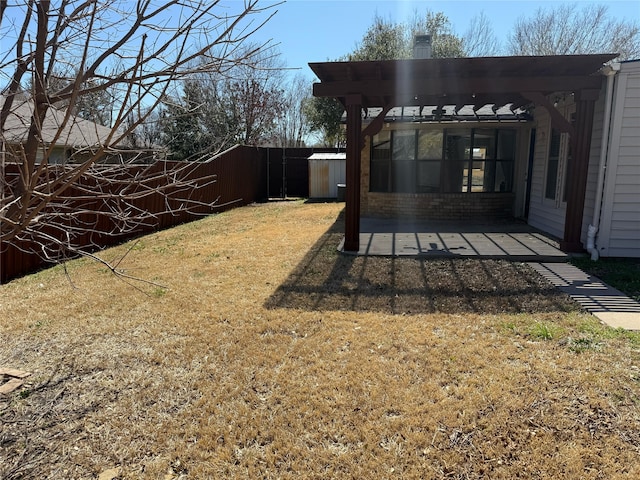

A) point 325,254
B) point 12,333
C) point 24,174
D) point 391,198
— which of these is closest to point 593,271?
point 325,254

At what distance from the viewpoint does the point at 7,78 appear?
2.08m

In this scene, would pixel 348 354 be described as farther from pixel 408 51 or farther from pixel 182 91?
pixel 408 51

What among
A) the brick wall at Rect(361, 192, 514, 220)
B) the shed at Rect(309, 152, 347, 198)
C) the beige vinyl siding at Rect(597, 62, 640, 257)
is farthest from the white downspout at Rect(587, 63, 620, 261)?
the shed at Rect(309, 152, 347, 198)

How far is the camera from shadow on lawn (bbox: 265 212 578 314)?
483 centimetres

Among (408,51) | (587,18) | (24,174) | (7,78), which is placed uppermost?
(587,18)

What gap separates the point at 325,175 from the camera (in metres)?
18.5

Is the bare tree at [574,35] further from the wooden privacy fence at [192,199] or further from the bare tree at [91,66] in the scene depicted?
the bare tree at [91,66]

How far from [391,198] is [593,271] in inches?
228

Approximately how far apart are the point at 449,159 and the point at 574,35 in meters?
17.4

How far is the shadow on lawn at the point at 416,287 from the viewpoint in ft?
15.8

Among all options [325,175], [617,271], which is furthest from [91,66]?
[325,175]

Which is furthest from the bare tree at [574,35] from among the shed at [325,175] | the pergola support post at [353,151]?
the pergola support post at [353,151]

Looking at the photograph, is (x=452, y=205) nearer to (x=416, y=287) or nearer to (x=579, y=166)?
(x=579, y=166)

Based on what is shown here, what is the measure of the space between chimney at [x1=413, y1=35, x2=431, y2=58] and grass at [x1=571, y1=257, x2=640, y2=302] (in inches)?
223
